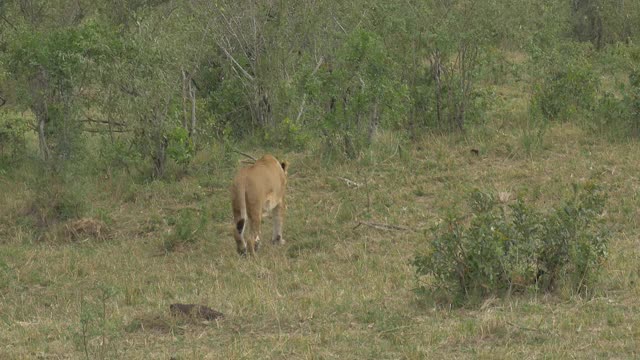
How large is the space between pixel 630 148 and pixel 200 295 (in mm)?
6936

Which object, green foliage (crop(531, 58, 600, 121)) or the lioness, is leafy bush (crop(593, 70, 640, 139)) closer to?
green foliage (crop(531, 58, 600, 121))

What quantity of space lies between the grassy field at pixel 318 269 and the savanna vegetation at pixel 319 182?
0.03 m

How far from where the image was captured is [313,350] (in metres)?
6.48

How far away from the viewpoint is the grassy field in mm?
6648

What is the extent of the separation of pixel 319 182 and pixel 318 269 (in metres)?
3.28

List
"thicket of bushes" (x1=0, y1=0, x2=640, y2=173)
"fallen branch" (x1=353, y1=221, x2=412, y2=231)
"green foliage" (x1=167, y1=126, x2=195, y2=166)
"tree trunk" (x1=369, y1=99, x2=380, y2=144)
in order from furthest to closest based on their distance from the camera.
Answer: "tree trunk" (x1=369, y1=99, x2=380, y2=144) → "green foliage" (x1=167, y1=126, x2=195, y2=166) → "thicket of bushes" (x1=0, y1=0, x2=640, y2=173) → "fallen branch" (x1=353, y1=221, x2=412, y2=231)

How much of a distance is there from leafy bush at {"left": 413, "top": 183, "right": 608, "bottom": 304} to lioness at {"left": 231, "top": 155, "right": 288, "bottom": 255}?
3047 millimetres

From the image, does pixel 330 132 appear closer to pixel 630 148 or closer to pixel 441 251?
pixel 630 148

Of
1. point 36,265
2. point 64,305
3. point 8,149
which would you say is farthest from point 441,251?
point 8,149

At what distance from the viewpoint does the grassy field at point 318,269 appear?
665cm

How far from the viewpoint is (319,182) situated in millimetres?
13117

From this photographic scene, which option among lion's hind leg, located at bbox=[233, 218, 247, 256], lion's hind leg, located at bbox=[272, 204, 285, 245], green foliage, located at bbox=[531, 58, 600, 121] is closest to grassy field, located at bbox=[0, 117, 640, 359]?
lion's hind leg, located at bbox=[233, 218, 247, 256]

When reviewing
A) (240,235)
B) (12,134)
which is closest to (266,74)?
(12,134)

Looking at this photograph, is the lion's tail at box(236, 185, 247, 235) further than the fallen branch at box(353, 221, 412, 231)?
No
